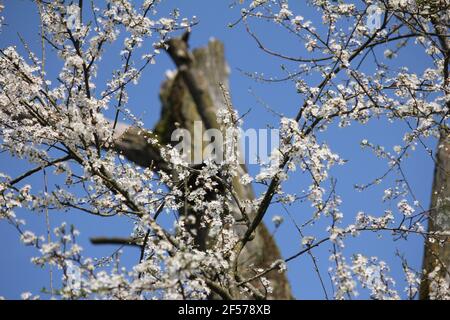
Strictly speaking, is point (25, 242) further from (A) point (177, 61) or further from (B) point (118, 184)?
(A) point (177, 61)

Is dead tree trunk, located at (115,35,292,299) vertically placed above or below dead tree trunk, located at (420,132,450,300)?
above

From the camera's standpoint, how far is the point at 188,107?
988 cm

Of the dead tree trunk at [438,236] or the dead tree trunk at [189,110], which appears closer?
the dead tree trunk at [438,236]

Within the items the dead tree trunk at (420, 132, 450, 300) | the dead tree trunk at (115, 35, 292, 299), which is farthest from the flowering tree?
the dead tree trunk at (115, 35, 292, 299)

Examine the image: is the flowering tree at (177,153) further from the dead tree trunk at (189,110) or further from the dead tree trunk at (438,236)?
the dead tree trunk at (189,110)

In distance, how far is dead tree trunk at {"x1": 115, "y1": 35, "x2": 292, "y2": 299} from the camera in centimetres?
862

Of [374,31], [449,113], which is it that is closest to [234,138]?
[374,31]

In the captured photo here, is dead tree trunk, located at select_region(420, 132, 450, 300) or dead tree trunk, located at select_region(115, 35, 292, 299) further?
dead tree trunk, located at select_region(115, 35, 292, 299)

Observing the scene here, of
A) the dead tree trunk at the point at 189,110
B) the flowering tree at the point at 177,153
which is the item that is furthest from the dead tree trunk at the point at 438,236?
the dead tree trunk at the point at 189,110

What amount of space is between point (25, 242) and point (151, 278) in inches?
26.5

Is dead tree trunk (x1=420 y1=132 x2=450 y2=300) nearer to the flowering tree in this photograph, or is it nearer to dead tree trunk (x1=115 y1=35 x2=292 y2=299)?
the flowering tree

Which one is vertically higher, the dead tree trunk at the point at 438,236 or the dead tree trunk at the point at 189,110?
Result: the dead tree trunk at the point at 189,110

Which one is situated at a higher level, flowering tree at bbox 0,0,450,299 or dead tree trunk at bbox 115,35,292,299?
dead tree trunk at bbox 115,35,292,299

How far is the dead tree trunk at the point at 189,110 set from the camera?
8.62 meters
